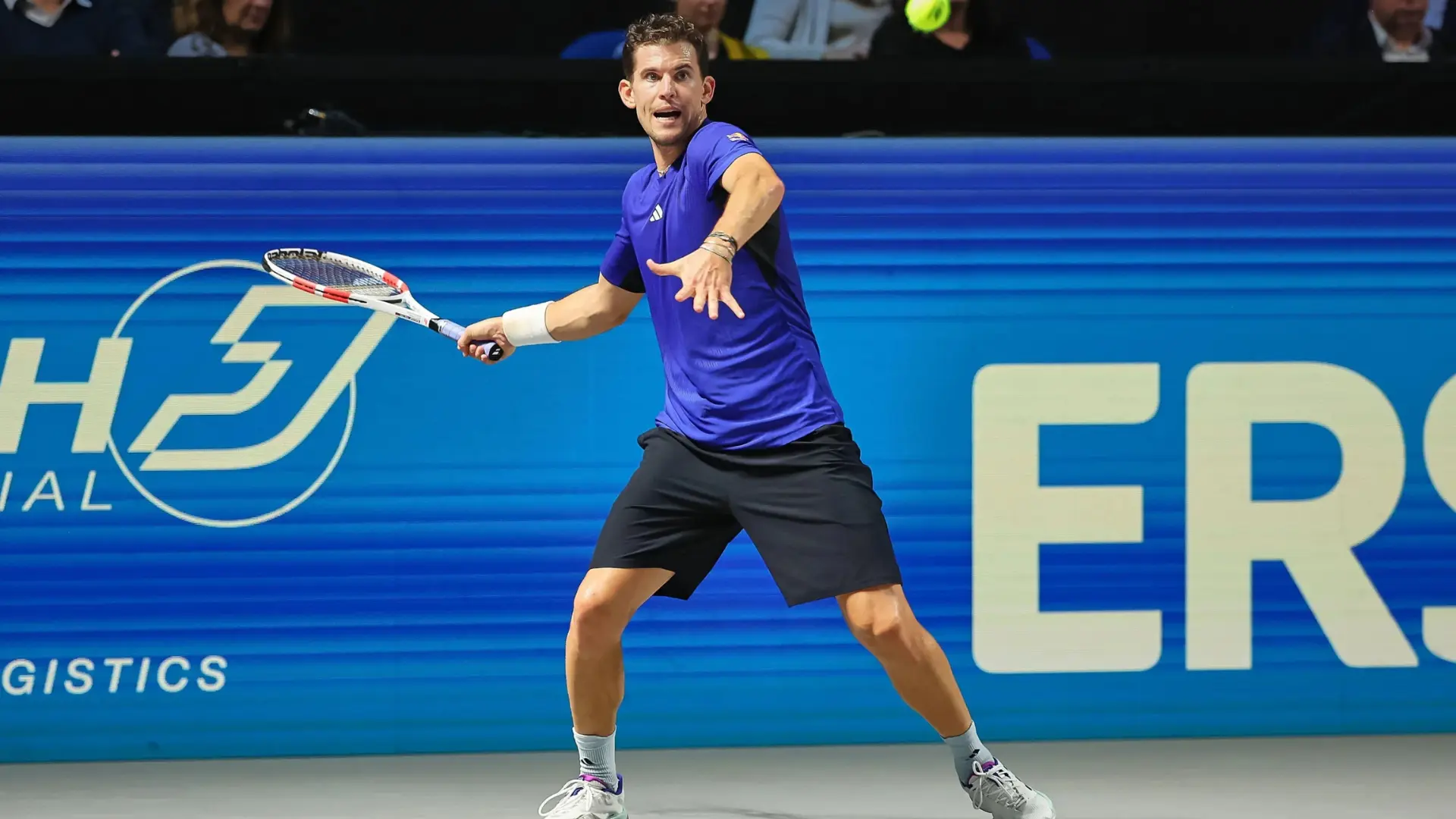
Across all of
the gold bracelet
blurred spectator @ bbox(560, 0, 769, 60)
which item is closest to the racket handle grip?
the gold bracelet

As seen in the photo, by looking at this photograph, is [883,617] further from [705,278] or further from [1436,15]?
[1436,15]

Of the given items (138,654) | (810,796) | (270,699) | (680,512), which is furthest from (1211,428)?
(138,654)

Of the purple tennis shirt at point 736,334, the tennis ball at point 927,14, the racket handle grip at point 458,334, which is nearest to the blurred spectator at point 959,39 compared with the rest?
the tennis ball at point 927,14

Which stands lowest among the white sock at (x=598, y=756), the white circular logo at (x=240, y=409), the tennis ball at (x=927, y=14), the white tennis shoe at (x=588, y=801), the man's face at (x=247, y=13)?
the white tennis shoe at (x=588, y=801)

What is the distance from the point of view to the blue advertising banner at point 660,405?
420 cm

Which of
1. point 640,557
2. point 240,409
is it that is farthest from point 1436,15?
point 240,409

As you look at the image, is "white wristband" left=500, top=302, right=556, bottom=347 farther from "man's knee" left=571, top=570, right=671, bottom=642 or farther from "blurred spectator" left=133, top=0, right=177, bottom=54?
"blurred spectator" left=133, top=0, right=177, bottom=54

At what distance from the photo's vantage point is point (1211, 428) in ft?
14.5

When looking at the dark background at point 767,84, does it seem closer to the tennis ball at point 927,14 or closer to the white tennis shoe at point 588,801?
the tennis ball at point 927,14

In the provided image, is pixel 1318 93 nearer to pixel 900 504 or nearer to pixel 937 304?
pixel 937 304

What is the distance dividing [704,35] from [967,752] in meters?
2.07

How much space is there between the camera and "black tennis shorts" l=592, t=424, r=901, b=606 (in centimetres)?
326

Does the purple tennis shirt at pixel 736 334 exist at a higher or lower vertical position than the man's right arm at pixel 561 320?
lower

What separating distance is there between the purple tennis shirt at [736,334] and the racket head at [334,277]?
70cm
